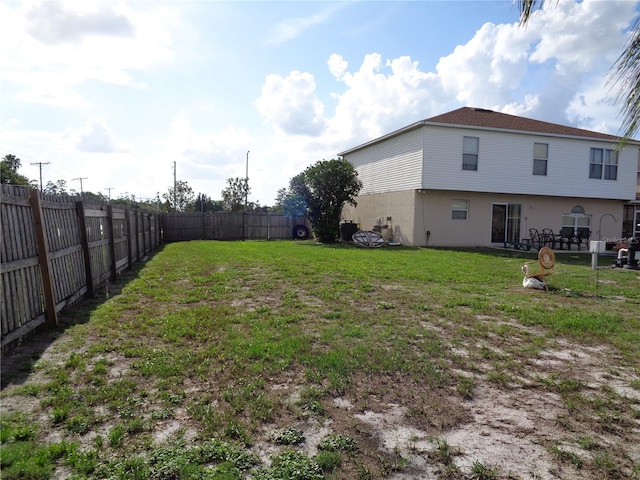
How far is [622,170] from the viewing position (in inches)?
779

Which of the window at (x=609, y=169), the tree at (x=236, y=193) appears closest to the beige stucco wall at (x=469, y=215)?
the window at (x=609, y=169)

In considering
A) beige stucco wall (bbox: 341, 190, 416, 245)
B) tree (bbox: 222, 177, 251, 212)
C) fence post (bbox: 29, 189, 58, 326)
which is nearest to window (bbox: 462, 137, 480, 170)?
beige stucco wall (bbox: 341, 190, 416, 245)

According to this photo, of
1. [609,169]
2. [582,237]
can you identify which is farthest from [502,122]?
[582,237]

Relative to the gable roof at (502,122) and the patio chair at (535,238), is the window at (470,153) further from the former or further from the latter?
the patio chair at (535,238)

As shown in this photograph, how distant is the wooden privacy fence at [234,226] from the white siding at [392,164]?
19.8ft

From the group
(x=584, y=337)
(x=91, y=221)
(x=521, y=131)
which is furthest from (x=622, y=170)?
(x=91, y=221)

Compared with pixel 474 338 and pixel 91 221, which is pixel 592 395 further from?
pixel 91 221

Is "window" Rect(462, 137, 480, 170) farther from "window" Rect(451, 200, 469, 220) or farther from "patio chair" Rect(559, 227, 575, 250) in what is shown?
"patio chair" Rect(559, 227, 575, 250)

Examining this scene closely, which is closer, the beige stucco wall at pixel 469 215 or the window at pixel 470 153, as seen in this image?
the window at pixel 470 153

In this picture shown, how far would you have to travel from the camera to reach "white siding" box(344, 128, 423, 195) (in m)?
17.7

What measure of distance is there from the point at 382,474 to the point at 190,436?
48.8 inches

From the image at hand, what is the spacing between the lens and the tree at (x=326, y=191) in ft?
64.6

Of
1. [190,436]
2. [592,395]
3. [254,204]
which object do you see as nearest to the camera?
[190,436]

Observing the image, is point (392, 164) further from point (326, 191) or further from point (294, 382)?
point (294, 382)
